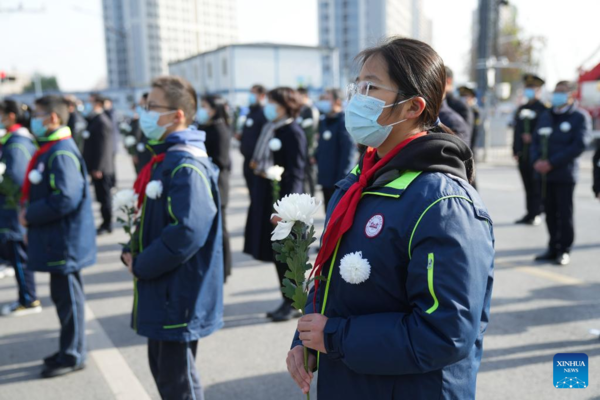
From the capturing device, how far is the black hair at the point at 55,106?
4371mm

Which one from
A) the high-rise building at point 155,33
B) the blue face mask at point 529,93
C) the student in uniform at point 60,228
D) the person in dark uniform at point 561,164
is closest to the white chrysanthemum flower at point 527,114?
the blue face mask at point 529,93

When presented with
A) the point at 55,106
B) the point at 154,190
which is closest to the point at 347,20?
the point at 55,106

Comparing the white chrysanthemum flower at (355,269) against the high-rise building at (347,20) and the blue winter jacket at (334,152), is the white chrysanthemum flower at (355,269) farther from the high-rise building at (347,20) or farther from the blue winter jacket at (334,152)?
the high-rise building at (347,20)

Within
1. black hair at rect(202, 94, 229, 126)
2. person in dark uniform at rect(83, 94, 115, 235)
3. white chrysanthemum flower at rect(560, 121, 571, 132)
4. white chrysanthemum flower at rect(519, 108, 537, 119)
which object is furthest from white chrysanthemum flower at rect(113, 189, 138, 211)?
white chrysanthemum flower at rect(519, 108, 537, 119)

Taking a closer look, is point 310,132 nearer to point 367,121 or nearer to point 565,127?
point 565,127

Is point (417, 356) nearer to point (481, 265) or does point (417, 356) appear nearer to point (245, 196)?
point (481, 265)

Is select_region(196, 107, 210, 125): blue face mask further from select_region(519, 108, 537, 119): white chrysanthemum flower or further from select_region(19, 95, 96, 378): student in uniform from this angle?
select_region(519, 108, 537, 119): white chrysanthemum flower

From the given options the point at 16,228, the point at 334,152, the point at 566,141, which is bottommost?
the point at 16,228

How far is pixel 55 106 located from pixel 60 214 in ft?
3.15

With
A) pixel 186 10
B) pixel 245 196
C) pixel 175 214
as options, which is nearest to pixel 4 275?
pixel 175 214

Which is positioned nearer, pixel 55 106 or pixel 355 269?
pixel 355 269

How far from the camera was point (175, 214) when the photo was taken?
289cm

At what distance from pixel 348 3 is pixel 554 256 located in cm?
12742

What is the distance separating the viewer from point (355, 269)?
1653 millimetres
